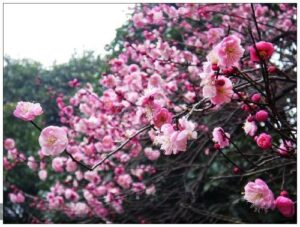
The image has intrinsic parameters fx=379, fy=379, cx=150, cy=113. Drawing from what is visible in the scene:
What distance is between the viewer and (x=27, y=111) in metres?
1.09

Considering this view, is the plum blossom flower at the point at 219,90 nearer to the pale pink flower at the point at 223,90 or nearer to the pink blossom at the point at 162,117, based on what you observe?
the pale pink flower at the point at 223,90

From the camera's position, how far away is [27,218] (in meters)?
4.68

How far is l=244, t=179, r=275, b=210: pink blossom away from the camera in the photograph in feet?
3.43

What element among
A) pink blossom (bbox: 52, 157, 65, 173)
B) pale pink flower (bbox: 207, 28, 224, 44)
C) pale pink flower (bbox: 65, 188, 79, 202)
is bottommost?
pale pink flower (bbox: 65, 188, 79, 202)

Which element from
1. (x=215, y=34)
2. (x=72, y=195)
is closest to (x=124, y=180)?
(x=72, y=195)

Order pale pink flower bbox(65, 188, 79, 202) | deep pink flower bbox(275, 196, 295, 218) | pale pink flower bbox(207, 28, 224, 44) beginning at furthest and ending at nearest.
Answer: pale pink flower bbox(65, 188, 79, 202) → pale pink flower bbox(207, 28, 224, 44) → deep pink flower bbox(275, 196, 295, 218)

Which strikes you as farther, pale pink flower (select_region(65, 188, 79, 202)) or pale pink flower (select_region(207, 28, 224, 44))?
pale pink flower (select_region(65, 188, 79, 202))

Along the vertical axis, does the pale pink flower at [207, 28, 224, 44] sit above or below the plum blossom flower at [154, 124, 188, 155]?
above

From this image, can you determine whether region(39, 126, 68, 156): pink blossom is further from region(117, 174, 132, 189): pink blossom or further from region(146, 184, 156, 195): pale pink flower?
region(117, 174, 132, 189): pink blossom

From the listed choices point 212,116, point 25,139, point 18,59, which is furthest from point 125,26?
point 18,59

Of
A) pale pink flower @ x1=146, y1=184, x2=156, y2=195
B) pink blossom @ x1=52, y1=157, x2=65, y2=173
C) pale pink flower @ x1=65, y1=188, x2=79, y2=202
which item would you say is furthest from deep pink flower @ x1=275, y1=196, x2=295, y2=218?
pink blossom @ x1=52, y1=157, x2=65, y2=173

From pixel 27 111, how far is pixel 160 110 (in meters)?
0.38

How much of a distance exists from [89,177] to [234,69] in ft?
9.00

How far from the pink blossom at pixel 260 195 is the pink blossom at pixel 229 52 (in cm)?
34
